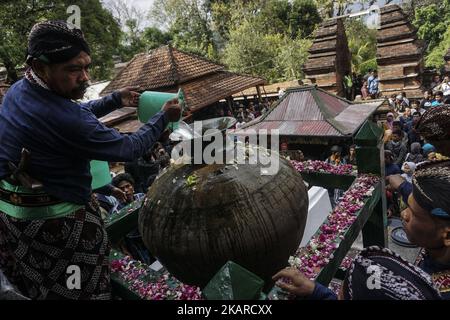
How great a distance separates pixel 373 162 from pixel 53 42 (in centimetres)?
318

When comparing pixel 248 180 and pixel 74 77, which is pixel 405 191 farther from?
pixel 74 77

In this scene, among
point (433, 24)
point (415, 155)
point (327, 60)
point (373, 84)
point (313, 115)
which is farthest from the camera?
point (433, 24)

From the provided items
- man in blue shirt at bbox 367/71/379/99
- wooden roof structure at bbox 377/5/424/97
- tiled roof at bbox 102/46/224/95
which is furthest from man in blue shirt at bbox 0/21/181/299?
man in blue shirt at bbox 367/71/379/99

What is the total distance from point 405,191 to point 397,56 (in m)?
14.3

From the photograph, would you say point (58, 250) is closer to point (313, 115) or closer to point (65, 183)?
point (65, 183)

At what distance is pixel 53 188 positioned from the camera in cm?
221

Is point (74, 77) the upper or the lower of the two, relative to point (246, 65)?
upper

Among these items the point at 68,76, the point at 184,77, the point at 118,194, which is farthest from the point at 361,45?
the point at 68,76

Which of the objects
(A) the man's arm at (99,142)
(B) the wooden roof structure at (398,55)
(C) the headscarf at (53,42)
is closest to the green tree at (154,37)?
(B) the wooden roof structure at (398,55)

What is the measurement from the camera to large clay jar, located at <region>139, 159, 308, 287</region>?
232 cm

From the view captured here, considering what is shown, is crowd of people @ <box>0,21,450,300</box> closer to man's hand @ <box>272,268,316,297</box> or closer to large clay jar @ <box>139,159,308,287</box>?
man's hand @ <box>272,268,316,297</box>

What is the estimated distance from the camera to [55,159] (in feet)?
7.18

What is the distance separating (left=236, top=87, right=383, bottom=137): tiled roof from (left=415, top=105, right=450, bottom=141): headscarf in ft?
10.8

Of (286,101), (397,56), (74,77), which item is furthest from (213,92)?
(74,77)
